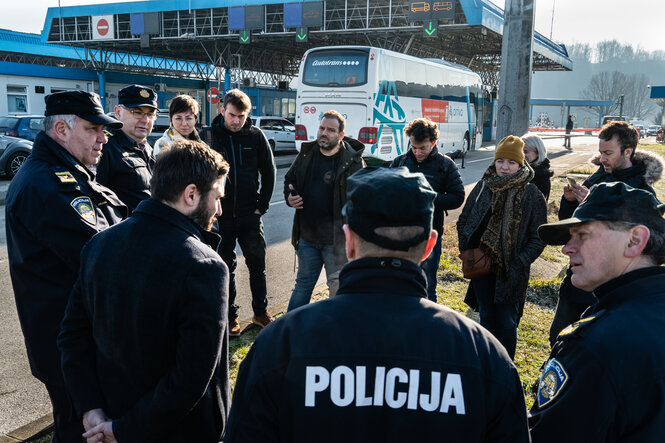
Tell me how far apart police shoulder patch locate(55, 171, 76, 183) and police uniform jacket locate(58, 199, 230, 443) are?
551mm

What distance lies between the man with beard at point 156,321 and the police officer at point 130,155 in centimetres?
167

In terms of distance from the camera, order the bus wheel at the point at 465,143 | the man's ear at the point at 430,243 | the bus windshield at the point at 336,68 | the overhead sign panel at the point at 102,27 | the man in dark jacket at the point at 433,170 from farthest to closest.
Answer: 1. the overhead sign panel at the point at 102,27
2. the bus wheel at the point at 465,143
3. the bus windshield at the point at 336,68
4. the man in dark jacket at the point at 433,170
5. the man's ear at the point at 430,243

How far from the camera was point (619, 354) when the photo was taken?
146 cm

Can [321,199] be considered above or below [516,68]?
below

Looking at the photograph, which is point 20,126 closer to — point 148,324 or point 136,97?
point 136,97

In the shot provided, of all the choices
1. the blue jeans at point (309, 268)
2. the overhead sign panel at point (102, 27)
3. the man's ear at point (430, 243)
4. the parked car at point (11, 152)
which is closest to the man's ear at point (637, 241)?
the man's ear at point (430, 243)

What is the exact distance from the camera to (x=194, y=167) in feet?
6.73

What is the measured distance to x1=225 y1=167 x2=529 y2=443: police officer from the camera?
123 centimetres

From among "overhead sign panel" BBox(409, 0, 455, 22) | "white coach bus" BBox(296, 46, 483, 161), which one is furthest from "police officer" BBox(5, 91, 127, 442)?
"overhead sign panel" BBox(409, 0, 455, 22)

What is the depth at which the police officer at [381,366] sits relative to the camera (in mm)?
A: 1229

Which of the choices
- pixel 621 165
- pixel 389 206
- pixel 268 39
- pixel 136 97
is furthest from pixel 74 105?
pixel 268 39

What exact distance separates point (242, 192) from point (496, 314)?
2.32m

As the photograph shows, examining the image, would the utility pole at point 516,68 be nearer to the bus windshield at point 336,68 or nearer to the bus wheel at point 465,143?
the bus windshield at point 336,68

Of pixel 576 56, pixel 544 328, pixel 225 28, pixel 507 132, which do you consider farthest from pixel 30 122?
pixel 576 56
